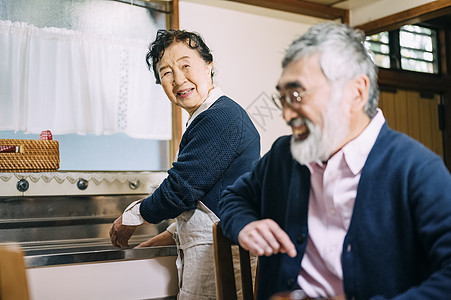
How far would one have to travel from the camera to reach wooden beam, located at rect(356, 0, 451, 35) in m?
2.80

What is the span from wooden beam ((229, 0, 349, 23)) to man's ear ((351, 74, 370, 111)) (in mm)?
2000

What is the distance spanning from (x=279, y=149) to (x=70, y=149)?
1.55 metres

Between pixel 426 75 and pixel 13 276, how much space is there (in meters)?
4.23

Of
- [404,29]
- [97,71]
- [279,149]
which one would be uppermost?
[404,29]

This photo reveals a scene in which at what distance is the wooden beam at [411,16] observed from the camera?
9.19 ft

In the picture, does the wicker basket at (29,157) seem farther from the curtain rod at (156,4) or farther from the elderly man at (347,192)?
the elderly man at (347,192)

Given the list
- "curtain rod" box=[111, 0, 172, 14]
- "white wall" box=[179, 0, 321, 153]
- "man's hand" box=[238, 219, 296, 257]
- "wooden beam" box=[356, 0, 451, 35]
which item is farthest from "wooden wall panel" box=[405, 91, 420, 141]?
"man's hand" box=[238, 219, 296, 257]

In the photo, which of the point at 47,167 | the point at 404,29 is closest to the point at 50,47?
the point at 47,167

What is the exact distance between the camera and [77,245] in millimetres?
1941

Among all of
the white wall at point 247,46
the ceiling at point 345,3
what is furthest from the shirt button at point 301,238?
the ceiling at point 345,3

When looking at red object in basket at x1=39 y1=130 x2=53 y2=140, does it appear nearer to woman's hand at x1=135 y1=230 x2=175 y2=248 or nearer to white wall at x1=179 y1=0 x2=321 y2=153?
woman's hand at x1=135 y1=230 x2=175 y2=248

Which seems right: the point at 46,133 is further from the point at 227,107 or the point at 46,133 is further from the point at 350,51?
the point at 350,51

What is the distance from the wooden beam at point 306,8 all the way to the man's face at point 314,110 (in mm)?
2000

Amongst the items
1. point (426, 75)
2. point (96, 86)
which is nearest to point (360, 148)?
point (96, 86)
